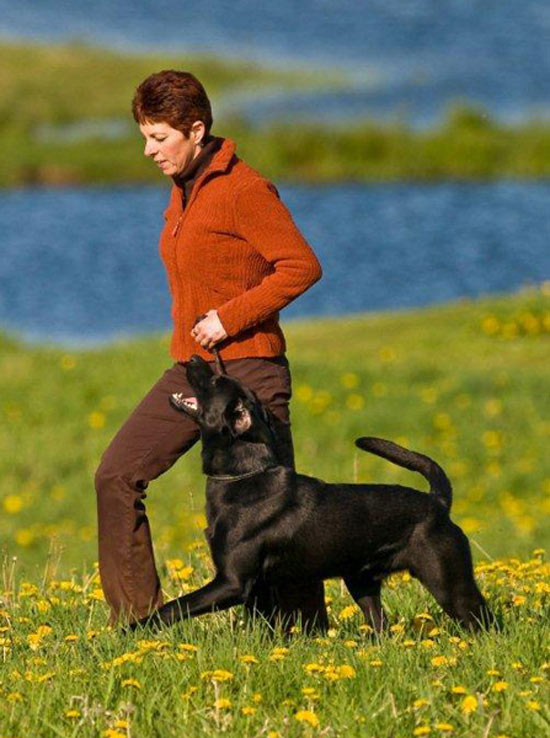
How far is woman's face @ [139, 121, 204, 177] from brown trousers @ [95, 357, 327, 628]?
71 centimetres

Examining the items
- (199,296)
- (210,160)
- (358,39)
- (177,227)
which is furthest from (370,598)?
(358,39)

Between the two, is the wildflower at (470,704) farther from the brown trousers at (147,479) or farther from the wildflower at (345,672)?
the brown trousers at (147,479)

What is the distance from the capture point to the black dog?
5305mm

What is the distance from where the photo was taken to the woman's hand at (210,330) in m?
5.51

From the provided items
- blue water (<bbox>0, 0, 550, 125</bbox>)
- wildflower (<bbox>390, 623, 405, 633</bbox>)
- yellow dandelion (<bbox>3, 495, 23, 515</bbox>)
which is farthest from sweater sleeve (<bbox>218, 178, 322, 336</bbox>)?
blue water (<bbox>0, 0, 550, 125</bbox>)

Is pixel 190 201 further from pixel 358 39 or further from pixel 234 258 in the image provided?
pixel 358 39

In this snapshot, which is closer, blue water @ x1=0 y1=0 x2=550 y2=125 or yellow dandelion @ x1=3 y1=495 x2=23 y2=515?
yellow dandelion @ x1=3 y1=495 x2=23 y2=515

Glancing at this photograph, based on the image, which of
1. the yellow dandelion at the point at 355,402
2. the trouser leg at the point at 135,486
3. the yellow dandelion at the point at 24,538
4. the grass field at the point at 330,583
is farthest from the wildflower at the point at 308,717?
the yellow dandelion at the point at 355,402

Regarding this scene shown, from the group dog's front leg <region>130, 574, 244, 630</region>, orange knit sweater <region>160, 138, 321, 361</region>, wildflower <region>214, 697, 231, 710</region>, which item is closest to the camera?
wildflower <region>214, 697, 231, 710</region>

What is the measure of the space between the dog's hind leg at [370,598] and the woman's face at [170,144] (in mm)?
1555

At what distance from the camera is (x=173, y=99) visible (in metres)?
5.50

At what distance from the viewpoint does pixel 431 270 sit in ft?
98.9

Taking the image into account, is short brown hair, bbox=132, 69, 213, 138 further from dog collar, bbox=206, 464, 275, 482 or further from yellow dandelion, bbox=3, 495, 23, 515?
yellow dandelion, bbox=3, 495, 23, 515

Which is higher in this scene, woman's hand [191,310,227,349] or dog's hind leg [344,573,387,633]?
woman's hand [191,310,227,349]
